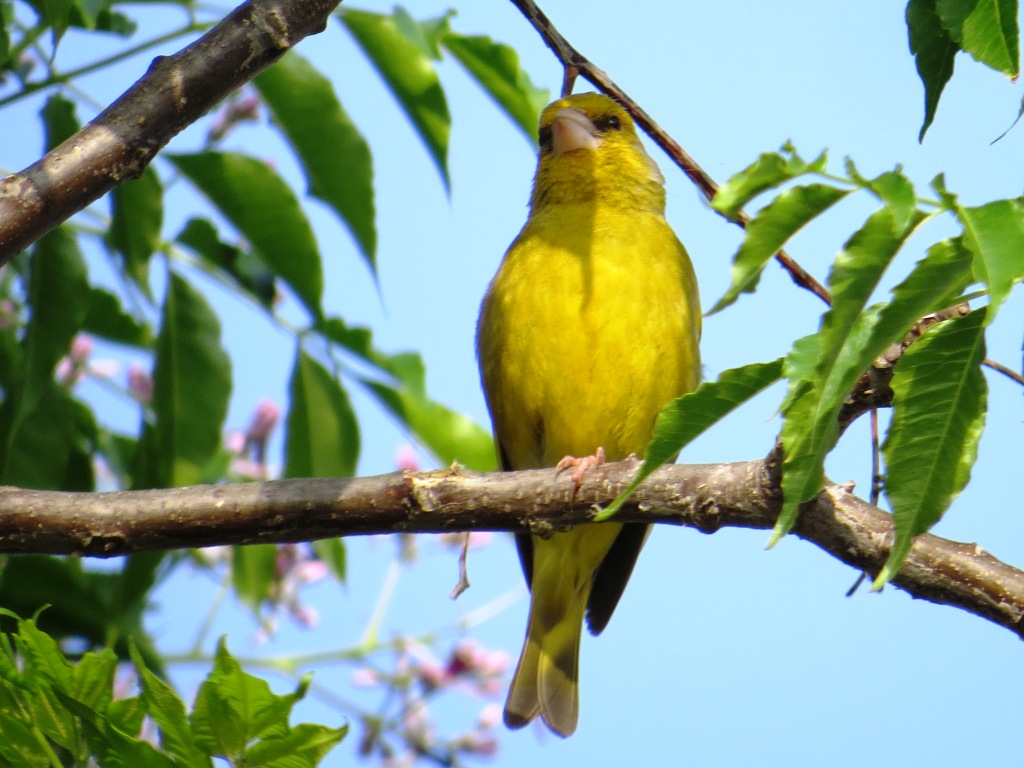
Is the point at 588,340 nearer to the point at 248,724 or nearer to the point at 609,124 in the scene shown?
the point at 609,124

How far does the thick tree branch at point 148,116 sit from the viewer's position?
225cm

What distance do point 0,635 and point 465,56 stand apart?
2533 mm

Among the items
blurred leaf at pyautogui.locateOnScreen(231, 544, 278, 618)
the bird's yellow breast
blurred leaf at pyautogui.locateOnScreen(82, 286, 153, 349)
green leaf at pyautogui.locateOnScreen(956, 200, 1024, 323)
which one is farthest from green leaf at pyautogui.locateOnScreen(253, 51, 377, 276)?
green leaf at pyautogui.locateOnScreen(956, 200, 1024, 323)

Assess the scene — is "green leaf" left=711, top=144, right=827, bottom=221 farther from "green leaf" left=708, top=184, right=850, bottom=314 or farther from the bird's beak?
the bird's beak

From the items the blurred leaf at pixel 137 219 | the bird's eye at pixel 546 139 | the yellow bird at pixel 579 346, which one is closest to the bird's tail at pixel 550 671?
the yellow bird at pixel 579 346

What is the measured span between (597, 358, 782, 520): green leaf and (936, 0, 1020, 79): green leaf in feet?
2.18

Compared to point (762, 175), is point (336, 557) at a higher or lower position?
higher

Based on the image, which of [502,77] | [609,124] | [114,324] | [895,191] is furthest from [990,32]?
[609,124]

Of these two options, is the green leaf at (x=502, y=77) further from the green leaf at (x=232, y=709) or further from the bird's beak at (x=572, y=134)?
the green leaf at (x=232, y=709)

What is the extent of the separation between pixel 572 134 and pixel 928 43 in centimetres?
266

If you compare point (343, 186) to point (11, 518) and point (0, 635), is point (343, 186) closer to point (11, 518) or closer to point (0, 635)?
point (11, 518)

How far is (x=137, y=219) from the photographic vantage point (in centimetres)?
350

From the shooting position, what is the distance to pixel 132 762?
1.69 metres

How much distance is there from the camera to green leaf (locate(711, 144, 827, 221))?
Result: 4.75 feet
